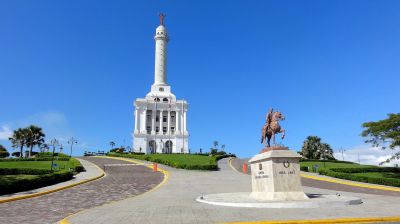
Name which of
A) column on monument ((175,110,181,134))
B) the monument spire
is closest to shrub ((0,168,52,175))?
column on monument ((175,110,181,134))

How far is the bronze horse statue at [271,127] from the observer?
62.7ft

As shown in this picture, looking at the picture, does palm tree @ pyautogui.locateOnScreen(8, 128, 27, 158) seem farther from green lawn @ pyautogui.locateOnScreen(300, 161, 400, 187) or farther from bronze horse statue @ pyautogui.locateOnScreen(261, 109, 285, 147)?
bronze horse statue @ pyautogui.locateOnScreen(261, 109, 285, 147)

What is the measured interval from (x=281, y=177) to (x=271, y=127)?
3.23 m

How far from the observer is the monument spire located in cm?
10412

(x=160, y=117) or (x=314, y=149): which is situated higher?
(x=160, y=117)

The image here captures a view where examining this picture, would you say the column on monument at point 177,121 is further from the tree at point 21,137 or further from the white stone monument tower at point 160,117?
the tree at point 21,137

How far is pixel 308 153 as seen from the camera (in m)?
75.9

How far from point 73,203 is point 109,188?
7.46m

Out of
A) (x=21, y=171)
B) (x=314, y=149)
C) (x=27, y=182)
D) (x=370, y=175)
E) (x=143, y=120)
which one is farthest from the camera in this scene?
(x=143, y=120)

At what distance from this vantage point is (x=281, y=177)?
17.1 meters

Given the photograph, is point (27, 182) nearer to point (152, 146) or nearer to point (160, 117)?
point (152, 146)

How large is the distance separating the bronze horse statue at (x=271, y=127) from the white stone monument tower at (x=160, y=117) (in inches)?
2912

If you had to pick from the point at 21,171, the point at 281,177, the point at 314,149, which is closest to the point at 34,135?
the point at 21,171

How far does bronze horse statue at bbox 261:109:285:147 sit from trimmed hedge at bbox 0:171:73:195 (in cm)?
1720
